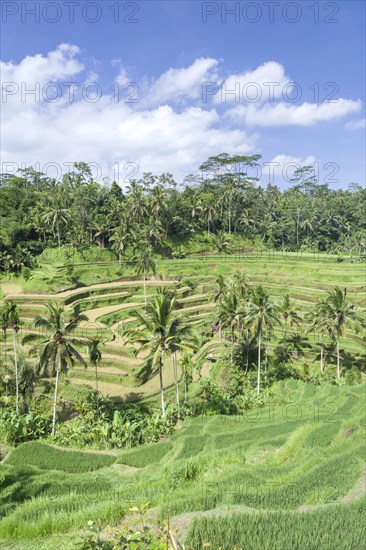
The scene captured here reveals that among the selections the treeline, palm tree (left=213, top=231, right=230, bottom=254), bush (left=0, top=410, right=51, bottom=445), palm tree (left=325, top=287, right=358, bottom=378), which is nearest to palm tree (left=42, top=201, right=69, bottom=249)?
the treeline

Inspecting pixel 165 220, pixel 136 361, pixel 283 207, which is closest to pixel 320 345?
pixel 136 361

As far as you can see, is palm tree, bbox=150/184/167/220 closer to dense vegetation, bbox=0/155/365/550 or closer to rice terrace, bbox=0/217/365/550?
dense vegetation, bbox=0/155/365/550

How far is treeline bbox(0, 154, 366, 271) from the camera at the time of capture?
61812mm

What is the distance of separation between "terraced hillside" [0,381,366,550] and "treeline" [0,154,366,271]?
136 ft

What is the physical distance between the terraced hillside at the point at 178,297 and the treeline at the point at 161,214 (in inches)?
358

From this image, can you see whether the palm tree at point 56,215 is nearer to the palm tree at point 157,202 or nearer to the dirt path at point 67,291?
the dirt path at point 67,291

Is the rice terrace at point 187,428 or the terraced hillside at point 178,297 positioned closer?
the rice terrace at point 187,428

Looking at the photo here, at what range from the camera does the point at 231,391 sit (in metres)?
Result: 32.0

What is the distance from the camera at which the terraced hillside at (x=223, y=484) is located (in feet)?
23.9

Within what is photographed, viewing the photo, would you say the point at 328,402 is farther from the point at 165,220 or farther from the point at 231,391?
the point at 165,220

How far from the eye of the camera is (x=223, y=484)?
1244 centimetres

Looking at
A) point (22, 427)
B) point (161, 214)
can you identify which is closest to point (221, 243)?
point (161, 214)

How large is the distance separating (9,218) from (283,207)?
68730mm

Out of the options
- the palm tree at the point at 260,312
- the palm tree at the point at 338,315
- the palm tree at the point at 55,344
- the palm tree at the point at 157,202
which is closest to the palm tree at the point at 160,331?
the palm tree at the point at 55,344
